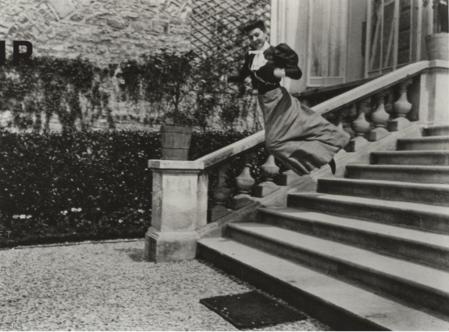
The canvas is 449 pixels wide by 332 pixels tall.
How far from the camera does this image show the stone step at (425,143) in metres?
5.07

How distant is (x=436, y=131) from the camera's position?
5570mm

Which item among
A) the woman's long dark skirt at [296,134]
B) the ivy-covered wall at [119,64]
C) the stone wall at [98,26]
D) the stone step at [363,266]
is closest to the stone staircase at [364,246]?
the stone step at [363,266]

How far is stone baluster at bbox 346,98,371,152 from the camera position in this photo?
5775 millimetres

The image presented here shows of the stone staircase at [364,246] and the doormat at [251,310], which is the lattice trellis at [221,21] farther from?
the doormat at [251,310]

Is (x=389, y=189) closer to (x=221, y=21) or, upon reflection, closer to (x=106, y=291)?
(x=106, y=291)

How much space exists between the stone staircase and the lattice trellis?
4535mm

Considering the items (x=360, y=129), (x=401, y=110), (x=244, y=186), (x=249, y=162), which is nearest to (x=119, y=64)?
(x=249, y=162)

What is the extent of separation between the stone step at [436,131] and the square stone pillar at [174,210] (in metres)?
2.79

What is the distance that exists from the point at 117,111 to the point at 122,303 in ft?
18.1

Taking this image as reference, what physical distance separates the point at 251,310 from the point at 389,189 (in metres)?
1.98

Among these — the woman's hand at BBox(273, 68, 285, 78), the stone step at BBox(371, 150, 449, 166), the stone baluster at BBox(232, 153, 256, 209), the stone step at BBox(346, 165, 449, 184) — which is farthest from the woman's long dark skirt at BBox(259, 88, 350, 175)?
the stone step at BBox(371, 150, 449, 166)

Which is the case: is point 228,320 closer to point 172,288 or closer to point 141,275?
point 172,288

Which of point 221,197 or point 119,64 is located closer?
point 221,197

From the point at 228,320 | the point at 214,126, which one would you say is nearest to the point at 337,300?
the point at 228,320
